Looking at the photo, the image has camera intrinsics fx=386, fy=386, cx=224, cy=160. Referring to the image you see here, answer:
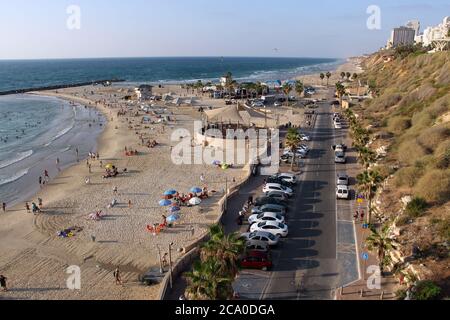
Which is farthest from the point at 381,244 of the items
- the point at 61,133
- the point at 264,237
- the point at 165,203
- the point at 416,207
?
the point at 61,133

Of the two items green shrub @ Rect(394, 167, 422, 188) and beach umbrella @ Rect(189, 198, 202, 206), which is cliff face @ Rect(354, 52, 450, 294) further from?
beach umbrella @ Rect(189, 198, 202, 206)

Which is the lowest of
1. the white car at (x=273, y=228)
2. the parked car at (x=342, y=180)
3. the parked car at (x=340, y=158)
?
the white car at (x=273, y=228)

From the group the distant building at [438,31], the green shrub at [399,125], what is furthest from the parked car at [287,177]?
the distant building at [438,31]

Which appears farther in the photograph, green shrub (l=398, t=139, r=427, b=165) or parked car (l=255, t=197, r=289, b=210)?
green shrub (l=398, t=139, r=427, b=165)

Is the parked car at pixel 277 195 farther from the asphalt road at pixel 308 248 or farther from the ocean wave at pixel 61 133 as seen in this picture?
the ocean wave at pixel 61 133

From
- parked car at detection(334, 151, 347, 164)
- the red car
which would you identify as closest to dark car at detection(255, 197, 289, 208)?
the red car

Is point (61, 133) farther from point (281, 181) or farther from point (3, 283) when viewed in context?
point (3, 283)

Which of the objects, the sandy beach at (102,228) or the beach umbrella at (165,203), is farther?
the beach umbrella at (165,203)
